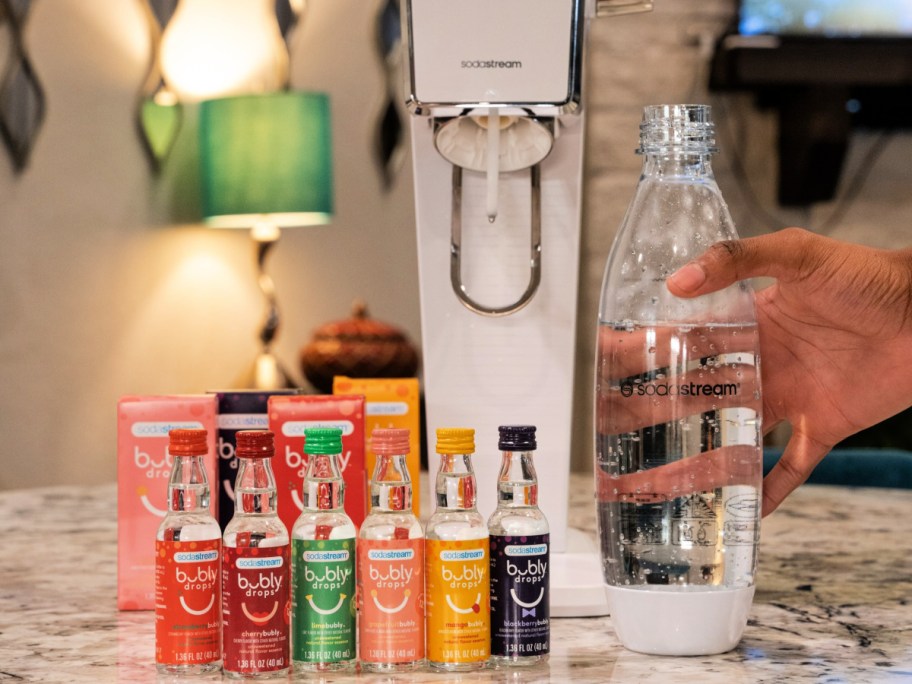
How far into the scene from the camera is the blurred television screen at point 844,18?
299cm

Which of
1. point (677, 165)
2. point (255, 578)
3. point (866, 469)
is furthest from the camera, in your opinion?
point (866, 469)

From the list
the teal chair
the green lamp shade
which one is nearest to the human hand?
the teal chair

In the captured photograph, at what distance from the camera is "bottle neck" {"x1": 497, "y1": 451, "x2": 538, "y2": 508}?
0.80 meters

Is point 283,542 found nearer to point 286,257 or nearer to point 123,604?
point 123,604

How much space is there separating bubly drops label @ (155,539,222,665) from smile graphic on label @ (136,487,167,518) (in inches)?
7.2

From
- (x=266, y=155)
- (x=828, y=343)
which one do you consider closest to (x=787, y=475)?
(x=828, y=343)

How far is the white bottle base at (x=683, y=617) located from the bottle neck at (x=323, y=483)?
8.7 inches

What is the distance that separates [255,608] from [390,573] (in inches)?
3.6

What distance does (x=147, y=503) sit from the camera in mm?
967

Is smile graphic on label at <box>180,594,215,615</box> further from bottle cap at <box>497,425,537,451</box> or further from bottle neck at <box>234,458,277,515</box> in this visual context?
bottle cap at <box>497,425,537,451</box>

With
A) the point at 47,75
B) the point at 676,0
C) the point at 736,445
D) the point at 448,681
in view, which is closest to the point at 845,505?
the point at 736,445

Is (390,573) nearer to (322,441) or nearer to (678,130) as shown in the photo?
(322,441)

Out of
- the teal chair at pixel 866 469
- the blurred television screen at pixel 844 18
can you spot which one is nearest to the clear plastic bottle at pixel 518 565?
the teal chair at pixel 866 469

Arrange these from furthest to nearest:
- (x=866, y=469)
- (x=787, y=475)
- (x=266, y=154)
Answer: (x=266, y=154) → (x=866, y=469) → (x=787, y=475)
